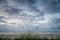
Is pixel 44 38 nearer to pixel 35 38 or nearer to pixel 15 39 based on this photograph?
pixel 35 38

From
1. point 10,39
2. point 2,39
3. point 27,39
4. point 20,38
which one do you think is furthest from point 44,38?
point 2,39

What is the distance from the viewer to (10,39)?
307 centimetres

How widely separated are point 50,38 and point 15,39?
1.08 metres

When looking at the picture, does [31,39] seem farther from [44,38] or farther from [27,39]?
[44,38]

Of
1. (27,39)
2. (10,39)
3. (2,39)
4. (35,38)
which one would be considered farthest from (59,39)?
(2,39)

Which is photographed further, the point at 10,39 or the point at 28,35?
the point at 28,35

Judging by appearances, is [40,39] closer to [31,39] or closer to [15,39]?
[31,39]

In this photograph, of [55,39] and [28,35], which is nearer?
[55,39]

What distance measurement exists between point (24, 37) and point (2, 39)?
70 cm

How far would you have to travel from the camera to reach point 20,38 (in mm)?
Result: 3139

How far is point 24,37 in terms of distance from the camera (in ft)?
10.5

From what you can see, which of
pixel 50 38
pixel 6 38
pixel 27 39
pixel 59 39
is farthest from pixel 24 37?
pixel 59 39

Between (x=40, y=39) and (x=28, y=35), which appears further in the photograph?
(x=28, y=35)

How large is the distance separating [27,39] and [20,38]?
220mm
